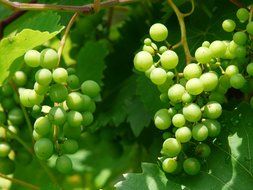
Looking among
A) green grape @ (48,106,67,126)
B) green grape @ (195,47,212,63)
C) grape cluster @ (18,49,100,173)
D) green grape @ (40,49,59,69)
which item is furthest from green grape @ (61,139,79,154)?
green grape @ (195,47,212,63)

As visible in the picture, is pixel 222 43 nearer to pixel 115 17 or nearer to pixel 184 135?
pixel 184 135

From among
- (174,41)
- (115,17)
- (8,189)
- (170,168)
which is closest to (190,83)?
(170,168)

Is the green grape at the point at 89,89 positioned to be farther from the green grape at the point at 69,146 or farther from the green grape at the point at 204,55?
the green grape at the point at 204,55

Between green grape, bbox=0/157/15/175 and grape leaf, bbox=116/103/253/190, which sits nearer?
grape leaf, bbox=116/103/253/190

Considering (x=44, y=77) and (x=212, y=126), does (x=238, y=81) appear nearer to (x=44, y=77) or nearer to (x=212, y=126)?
(x=212, y=126)

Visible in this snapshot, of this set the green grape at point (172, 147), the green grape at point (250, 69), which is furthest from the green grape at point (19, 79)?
the green grape at point (250, 69)

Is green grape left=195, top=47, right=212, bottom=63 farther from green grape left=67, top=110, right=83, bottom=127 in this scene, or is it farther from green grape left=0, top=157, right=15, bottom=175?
green grape left=0, top=157, right=15, bottom=175
